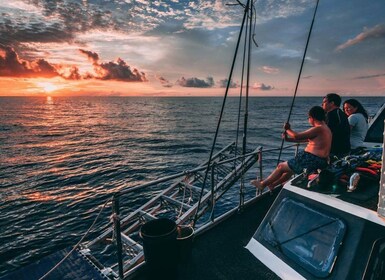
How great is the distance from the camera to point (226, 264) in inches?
182

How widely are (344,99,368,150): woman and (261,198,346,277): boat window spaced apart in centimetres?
468

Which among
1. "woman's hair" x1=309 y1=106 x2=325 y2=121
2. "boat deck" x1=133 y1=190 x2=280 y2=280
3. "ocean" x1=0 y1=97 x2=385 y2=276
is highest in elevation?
"woman's hair" x1=309 y1=106 x2=325 y2=121

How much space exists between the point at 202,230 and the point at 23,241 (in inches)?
477

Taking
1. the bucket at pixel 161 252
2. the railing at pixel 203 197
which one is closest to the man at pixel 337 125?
the railing at pixel 203 197

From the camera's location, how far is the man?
6.51m

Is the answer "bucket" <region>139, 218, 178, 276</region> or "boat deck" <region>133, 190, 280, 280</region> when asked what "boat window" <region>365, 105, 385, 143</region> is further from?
"bucket" <region>139, 218, 178, 276</region>

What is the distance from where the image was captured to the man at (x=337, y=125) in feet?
21.4

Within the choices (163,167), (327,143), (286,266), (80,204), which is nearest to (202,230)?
(286,266)

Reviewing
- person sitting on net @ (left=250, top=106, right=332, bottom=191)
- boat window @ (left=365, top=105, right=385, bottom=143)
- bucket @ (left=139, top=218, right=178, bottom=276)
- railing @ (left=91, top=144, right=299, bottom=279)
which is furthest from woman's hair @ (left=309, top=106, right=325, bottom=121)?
boat window @ (left=365, top=105, right=385, bottom=143)

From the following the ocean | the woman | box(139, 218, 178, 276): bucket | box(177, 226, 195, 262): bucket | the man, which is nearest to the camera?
box(139, 218, 178, 276): bucket

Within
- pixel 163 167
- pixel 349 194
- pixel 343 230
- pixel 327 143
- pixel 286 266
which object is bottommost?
pixel 163 167

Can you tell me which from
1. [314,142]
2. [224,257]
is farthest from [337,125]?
[224,257]

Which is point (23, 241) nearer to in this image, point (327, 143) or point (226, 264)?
point (226, 264)

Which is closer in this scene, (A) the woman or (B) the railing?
(B) the railing
